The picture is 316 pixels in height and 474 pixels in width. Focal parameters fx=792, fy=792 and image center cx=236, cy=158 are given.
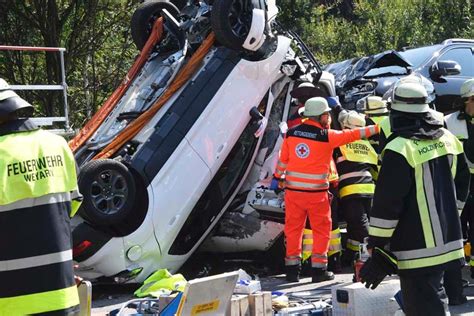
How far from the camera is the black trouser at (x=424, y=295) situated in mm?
3961

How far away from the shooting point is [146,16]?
841 cm

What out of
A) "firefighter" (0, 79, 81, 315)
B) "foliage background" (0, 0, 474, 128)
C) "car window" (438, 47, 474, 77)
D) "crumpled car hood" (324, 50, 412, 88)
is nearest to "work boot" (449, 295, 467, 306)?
"firefighter" (0, 79, 81, 315)

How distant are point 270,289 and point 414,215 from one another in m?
3.25

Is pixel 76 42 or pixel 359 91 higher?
pixel 76 42

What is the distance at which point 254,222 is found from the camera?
752 centimetres

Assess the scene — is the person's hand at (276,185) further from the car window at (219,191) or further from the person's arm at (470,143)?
the person's arm at (470,143)

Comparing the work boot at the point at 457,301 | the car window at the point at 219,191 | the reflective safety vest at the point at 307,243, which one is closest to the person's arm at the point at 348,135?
the car window at the point at 219,191

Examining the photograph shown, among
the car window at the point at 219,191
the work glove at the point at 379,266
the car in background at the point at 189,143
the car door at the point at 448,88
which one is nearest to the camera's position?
the work glove at the point at 379,266

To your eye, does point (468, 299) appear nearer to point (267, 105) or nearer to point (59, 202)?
point (267, 105)

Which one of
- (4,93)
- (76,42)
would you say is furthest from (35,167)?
(76,42)

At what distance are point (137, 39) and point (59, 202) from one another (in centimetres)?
523

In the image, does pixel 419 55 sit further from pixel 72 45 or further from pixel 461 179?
pixel 72 45

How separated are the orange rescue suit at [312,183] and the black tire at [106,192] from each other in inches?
58.3

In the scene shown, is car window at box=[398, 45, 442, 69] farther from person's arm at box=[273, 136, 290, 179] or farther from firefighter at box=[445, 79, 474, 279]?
person's arm at box=[273, 136, 290, 179]
